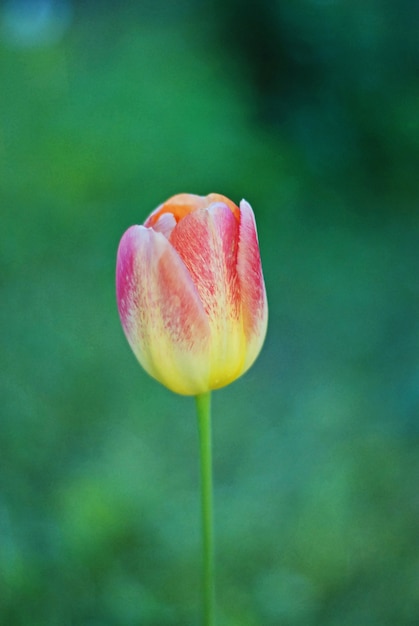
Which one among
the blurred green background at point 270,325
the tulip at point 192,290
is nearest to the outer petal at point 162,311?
the tulip at point 192,290

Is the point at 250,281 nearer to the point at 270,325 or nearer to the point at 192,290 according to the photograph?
the point at 192,290

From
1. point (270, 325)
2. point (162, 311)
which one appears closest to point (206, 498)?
point (162, 311)

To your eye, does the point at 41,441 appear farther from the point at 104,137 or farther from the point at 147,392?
the point at 104,137

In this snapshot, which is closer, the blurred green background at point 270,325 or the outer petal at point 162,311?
the outer petal at point 162,311

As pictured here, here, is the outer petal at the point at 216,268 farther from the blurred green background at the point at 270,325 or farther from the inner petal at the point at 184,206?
the blurred green background at the point at 270,325

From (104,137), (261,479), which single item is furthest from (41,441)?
(104,137)

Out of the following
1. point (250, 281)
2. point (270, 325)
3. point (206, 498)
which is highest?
point (270, 325)
